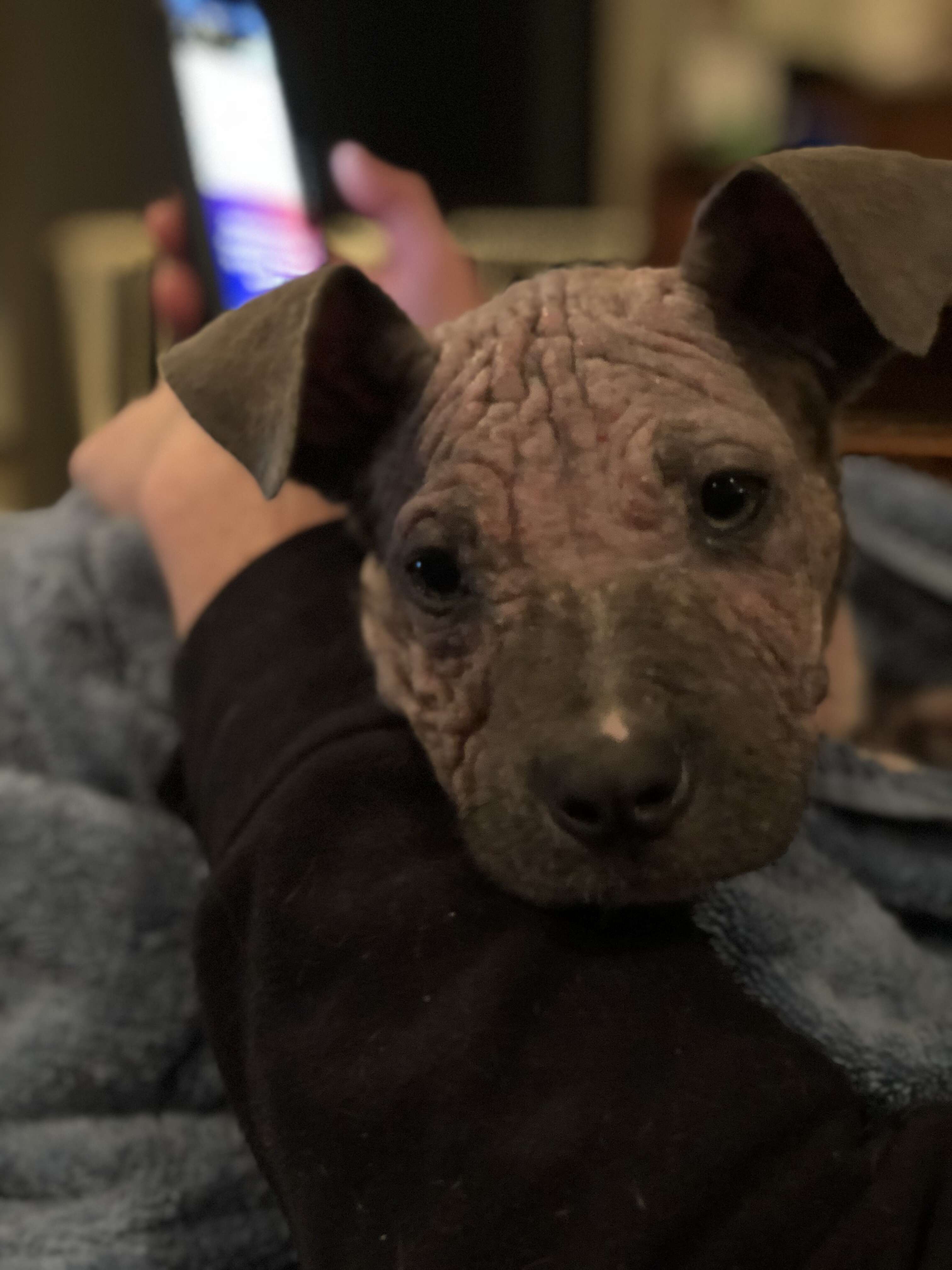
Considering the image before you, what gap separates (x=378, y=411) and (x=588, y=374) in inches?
10.6

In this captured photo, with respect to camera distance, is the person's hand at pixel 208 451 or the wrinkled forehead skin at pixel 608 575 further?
the person's hand at pixel 208 451

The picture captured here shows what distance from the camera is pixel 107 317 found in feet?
8.45

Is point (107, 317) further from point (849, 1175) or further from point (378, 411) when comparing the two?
point (849, 1175)

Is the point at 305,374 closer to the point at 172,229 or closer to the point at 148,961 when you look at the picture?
the point at 148,961

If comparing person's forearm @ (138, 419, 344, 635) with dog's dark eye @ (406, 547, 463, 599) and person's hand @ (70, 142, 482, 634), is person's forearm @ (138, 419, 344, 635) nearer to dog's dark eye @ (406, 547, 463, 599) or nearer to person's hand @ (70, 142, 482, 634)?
person's hand @ (70, 142, 482, 634)

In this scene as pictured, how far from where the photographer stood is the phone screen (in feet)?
5.86

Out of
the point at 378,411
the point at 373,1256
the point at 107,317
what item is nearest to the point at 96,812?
the point at 378,411

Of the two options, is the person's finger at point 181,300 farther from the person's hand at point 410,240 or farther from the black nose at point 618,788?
the black nose at point 618,788

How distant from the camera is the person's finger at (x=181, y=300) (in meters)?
1.84

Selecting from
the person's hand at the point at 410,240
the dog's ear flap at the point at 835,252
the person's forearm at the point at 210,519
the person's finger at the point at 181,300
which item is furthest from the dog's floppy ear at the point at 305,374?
the person's finger at the point at 181,300

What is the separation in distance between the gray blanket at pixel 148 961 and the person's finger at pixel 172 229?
0.86 metres

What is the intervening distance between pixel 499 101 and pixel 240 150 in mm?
1520

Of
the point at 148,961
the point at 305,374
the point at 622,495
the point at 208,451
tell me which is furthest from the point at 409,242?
the point at 148,961

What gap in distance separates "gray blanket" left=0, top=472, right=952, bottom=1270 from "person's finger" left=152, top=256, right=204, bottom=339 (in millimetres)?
699
